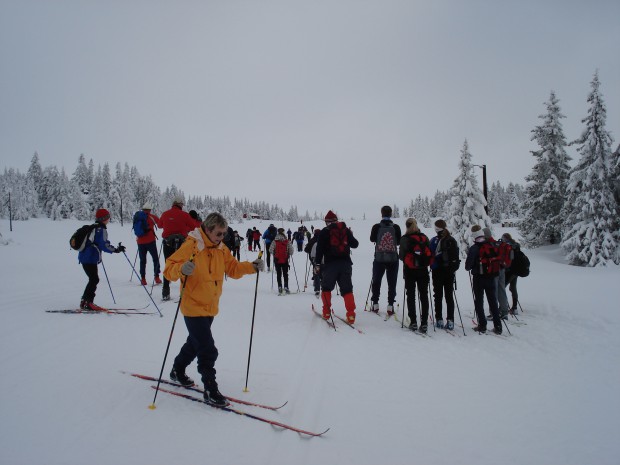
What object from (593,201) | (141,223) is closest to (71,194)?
(141,223)

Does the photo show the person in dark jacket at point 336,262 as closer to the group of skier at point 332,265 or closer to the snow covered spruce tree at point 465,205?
the group of skier at point 332,265

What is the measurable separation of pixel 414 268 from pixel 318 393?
3.56m

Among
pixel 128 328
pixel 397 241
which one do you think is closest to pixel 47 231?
pixel 128 328

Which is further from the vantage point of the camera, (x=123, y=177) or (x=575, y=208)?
(x=123, y=177)

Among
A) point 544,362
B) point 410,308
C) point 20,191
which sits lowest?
point 544,362

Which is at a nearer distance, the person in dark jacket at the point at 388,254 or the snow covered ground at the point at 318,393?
the snow covered ground at the point at 318,393

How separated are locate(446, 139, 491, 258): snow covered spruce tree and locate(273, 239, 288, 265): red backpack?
71.4 ft

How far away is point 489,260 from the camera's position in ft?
22.3

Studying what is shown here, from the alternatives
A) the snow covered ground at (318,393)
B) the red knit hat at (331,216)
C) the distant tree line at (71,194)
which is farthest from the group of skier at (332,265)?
the distant tree line at (71,194)

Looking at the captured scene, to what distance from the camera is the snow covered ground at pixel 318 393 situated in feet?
9.98

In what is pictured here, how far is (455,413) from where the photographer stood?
12.6 feet

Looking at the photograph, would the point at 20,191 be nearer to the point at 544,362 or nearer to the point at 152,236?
the point at 152,236

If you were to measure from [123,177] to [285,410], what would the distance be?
7853cm

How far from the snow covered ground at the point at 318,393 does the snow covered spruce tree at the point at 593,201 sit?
44.8ft
